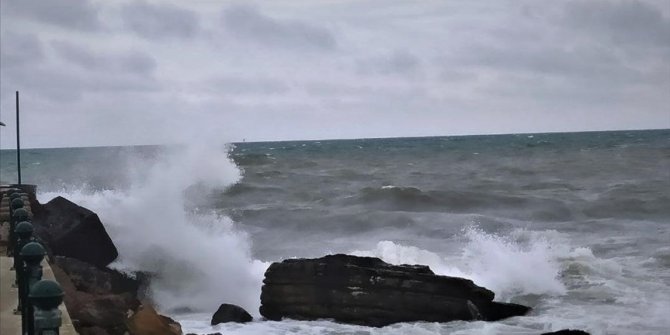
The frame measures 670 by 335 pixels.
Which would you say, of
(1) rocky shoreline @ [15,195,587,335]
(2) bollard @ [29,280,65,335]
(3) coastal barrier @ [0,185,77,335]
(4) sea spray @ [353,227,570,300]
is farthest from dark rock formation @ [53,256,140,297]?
(4) sea spray @ [353,227,570,300]

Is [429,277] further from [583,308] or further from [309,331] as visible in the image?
[583,308]

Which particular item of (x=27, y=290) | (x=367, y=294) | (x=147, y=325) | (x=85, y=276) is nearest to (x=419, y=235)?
(x=367, y=294)

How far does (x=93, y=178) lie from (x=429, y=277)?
39.6m

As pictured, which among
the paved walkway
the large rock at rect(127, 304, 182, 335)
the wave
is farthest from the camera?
the wave

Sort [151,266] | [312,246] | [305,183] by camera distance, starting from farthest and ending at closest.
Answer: [305,183]
[312,246]
[151,266]

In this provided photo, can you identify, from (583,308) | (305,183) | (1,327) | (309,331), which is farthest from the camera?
(305,183)

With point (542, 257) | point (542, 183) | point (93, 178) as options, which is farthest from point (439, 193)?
point (93, 178)

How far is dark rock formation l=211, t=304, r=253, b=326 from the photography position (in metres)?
11.4

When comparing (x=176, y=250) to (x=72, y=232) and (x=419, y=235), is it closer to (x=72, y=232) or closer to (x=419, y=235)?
(x=72, y=232)

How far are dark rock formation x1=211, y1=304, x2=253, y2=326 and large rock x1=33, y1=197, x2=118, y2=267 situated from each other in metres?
3.26

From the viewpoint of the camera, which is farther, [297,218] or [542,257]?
[297,218]

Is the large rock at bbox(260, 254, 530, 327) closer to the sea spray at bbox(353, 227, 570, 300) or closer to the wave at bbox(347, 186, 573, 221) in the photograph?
the sea spray at bbox(353, 227, 570, 300)

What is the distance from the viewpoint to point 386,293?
448 inches

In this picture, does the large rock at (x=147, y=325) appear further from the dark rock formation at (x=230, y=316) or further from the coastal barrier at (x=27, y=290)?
the dark rock formation at (x=230, y=316)
